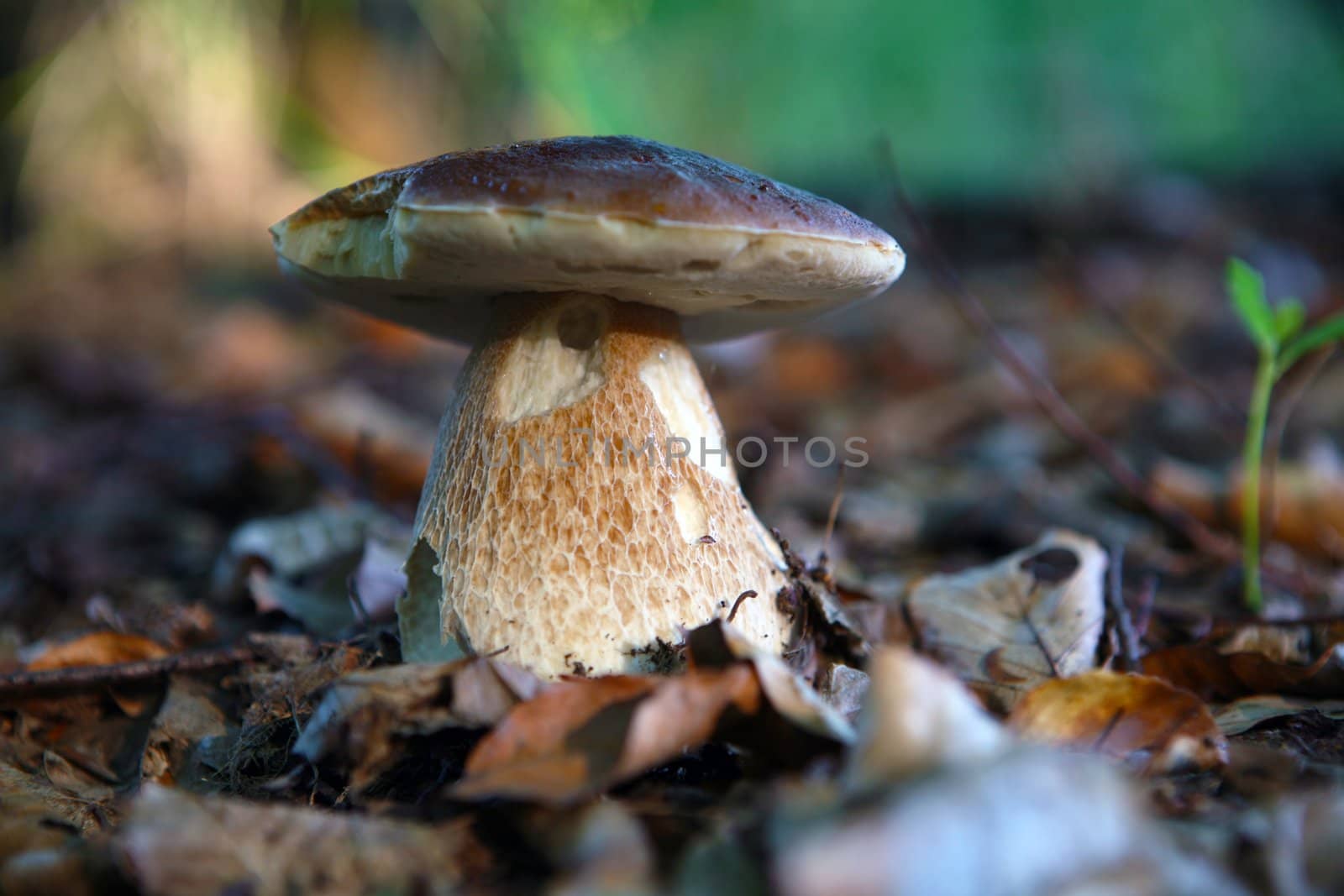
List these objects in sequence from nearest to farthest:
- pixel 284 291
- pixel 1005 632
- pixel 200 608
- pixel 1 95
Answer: pixel 1005 632 → pixel 200 608 → pixel 1 95 → pixel 284 291

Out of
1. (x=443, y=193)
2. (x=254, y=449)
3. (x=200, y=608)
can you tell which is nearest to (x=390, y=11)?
(x=254, y=449)

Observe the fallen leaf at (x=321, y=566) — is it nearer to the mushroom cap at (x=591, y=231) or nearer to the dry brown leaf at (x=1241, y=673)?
the mushroom cap at (x=591, y=231)

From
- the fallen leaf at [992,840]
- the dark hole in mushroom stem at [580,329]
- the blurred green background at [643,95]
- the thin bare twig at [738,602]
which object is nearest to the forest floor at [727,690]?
the fallen leaf at [992,840]

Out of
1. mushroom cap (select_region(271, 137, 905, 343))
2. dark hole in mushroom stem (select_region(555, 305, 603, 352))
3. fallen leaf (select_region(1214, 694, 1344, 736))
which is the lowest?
fallen leaf (select_region(1214, 694, 1344, 736))

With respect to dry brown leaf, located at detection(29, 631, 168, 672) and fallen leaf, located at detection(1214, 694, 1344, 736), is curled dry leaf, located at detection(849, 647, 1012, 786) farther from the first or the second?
dry brown leaf, located at detection(29, 631, 168, 672)

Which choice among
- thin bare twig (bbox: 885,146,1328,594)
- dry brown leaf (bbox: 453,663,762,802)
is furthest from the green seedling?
dry brown leaf (bbox: 453,663,762,802)

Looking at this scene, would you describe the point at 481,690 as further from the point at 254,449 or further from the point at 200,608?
the point at 254,449
